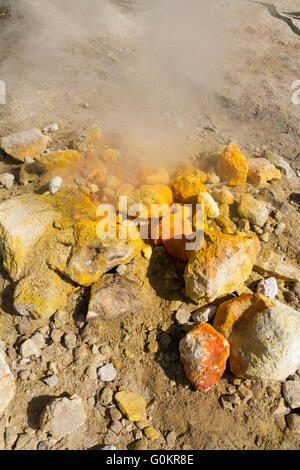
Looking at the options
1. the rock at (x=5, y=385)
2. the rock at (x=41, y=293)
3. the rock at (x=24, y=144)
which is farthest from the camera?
the rock at (x=24, y=144)

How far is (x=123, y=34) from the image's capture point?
734 cm

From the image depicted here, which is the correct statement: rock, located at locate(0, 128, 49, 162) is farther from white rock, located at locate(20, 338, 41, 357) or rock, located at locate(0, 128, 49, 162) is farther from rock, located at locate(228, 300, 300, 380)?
rock, located at locate(228, 300, 300, 380)

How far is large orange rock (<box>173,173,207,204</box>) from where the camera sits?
332cm

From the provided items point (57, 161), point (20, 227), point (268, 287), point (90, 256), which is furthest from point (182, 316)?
point (57, 161)

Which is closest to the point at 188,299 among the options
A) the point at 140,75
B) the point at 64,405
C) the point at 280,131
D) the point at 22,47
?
the point at 64,405

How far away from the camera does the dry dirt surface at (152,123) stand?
2.29 metres

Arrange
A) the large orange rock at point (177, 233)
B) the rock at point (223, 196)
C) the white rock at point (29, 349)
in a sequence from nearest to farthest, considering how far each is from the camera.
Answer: the white rock at point (29, 349) < the large orange rock at point (177, 233) < the rock at point (223, 196)

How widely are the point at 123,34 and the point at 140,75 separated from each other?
2.10 meters

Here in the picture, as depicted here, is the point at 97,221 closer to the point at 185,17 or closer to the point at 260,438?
the point at 260,438

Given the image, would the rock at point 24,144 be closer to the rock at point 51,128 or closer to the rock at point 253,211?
the rock at point 51,128

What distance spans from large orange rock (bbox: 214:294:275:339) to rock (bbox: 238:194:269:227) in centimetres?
98

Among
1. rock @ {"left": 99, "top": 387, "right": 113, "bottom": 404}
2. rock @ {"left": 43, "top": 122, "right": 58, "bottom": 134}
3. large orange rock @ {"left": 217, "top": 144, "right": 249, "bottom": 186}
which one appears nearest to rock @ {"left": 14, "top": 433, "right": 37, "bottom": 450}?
rock @ {"left": 99, "top": 387, "right": 113, "bottom": 404}

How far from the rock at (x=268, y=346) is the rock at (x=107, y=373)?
920mm

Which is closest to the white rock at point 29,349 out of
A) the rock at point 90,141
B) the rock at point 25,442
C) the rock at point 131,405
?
the rock at point 25,442
